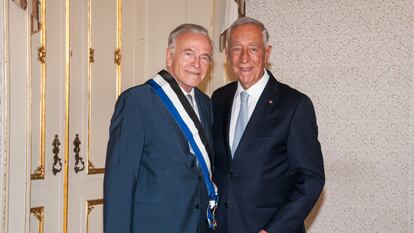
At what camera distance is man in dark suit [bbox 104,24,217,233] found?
178cm

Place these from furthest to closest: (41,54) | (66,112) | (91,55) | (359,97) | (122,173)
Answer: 1. (359,97)
2. (91,55)
3. (66,112)
4. (41,54)
5. (122,173)

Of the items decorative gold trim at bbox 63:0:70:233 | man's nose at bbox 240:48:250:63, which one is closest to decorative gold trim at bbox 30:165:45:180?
decorative gold trim at bbox 63:0:70:233

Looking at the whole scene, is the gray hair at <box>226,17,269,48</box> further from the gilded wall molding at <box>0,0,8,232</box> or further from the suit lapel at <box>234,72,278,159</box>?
the gilded wall molding at <box>0,0,8,232</box>

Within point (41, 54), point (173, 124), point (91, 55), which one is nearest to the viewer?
point (173, 124)

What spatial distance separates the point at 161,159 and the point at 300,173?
0.53 meters

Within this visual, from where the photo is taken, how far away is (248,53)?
84.1 inches

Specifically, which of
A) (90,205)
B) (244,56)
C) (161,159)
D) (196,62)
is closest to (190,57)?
(196,62)

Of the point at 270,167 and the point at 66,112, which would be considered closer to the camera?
the point at 270,167

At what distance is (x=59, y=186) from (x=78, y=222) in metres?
0.27

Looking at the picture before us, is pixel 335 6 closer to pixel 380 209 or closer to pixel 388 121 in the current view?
pixel 388 121

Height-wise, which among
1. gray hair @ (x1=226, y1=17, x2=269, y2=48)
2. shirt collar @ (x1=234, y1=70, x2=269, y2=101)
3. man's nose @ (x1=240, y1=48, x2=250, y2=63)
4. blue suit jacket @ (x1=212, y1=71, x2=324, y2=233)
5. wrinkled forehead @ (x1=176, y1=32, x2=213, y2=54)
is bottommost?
blue suit jacket @ (x1=212, y1=71, x2=324, y2=233)

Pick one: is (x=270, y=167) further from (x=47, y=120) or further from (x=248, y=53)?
(x=47, y=120)

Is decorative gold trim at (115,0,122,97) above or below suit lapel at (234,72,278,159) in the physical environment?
above

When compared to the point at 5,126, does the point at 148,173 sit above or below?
below
